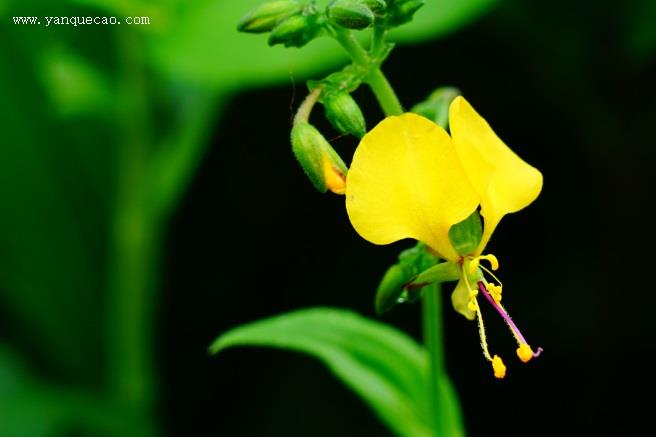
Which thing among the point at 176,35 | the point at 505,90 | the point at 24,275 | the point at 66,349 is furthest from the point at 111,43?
the point at 505,90

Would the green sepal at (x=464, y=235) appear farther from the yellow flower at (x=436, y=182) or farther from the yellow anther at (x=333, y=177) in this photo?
the yellow anther at (x=333, y=177)

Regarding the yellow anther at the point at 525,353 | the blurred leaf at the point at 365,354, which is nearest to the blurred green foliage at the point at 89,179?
the blurred leaf at the point at 365,354

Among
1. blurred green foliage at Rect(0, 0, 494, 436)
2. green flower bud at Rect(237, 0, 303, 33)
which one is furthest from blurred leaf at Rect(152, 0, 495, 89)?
green flower bud at Rect(237, 0, 303, 33)

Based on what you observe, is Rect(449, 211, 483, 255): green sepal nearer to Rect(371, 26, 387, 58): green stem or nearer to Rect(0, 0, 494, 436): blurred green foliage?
Rect(371, 26, 387, 58): green stem

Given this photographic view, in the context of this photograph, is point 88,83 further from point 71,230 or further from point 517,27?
point 517,27

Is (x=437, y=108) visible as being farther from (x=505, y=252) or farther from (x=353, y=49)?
(x=505, y=252)
